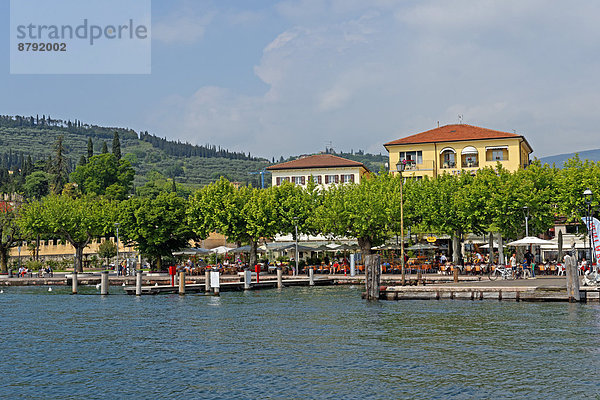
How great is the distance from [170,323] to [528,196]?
31940 millimetres

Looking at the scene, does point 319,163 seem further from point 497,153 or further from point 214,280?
point 214,280

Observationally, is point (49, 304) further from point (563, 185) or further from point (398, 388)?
point (563, 185)

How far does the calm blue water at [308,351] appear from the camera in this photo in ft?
63.4

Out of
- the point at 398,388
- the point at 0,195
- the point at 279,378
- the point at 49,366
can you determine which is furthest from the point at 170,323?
the point at 0,195

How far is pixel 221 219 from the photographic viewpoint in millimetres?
66375

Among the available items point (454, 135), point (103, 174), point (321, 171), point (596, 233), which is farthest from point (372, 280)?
point (103, 174)

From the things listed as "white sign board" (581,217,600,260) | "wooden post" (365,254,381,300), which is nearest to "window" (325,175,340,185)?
"wooden post" (365,254,381,300)

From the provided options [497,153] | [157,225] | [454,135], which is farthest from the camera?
[454,135]

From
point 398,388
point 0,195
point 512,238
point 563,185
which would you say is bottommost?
point 398,388

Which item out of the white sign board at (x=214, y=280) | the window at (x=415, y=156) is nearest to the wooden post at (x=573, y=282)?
the white sign board at (x=214, y=280)

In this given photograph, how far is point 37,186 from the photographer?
160 metres

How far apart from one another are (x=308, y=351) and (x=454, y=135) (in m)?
61.9

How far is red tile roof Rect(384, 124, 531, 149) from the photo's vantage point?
8075cm

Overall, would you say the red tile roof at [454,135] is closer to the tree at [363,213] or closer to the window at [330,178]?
the window at [330,178]
